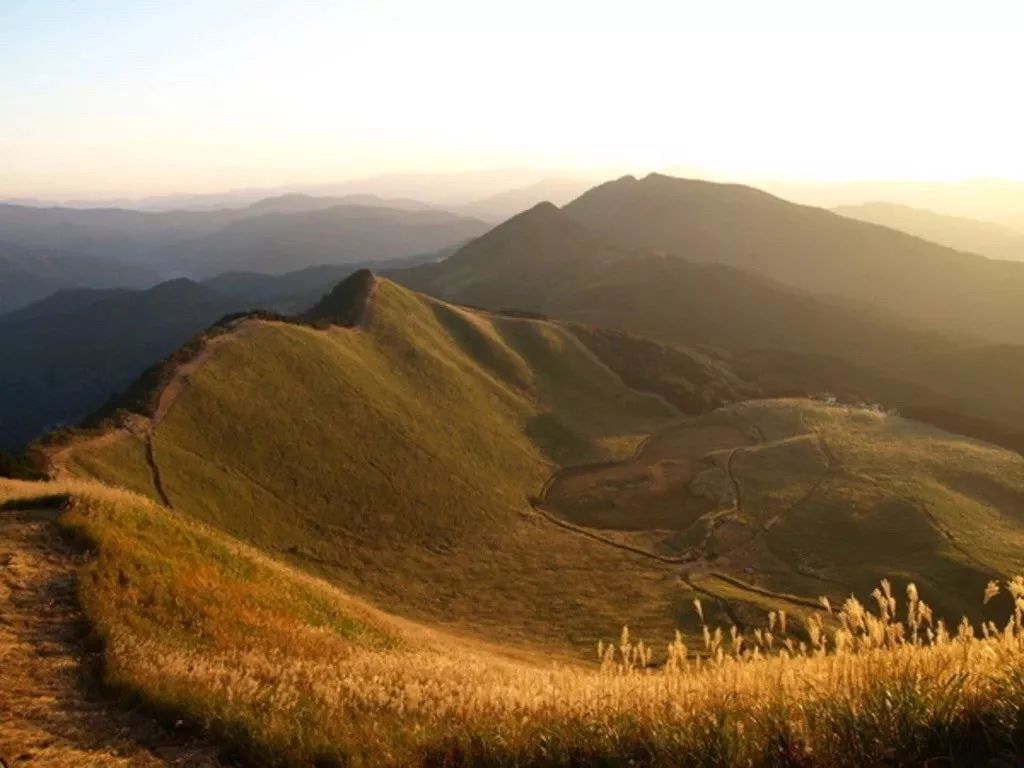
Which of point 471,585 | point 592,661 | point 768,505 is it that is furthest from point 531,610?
point 768,505

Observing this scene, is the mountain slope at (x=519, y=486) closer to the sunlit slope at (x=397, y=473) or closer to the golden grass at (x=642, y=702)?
the sunlit slope at (x=397, y=473)

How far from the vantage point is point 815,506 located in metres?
60.6

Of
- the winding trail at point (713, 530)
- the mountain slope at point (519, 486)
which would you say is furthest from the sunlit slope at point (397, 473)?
the winding trail at point (713, 530)

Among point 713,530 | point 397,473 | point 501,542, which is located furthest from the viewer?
point 713,530

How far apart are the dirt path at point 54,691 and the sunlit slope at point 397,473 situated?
2712 cm

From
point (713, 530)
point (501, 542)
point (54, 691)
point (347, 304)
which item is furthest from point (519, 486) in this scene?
point (54, 691)

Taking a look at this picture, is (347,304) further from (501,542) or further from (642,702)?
(642,702)

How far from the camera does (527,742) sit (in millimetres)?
6160

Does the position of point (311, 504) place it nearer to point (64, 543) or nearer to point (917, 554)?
point (64, 543)

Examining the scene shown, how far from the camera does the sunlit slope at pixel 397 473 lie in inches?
1698

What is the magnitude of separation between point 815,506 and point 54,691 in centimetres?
6101

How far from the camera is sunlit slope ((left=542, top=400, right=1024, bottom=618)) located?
50250mm

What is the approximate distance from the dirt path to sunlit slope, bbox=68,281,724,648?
27.1m

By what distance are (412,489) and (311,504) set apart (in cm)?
949
